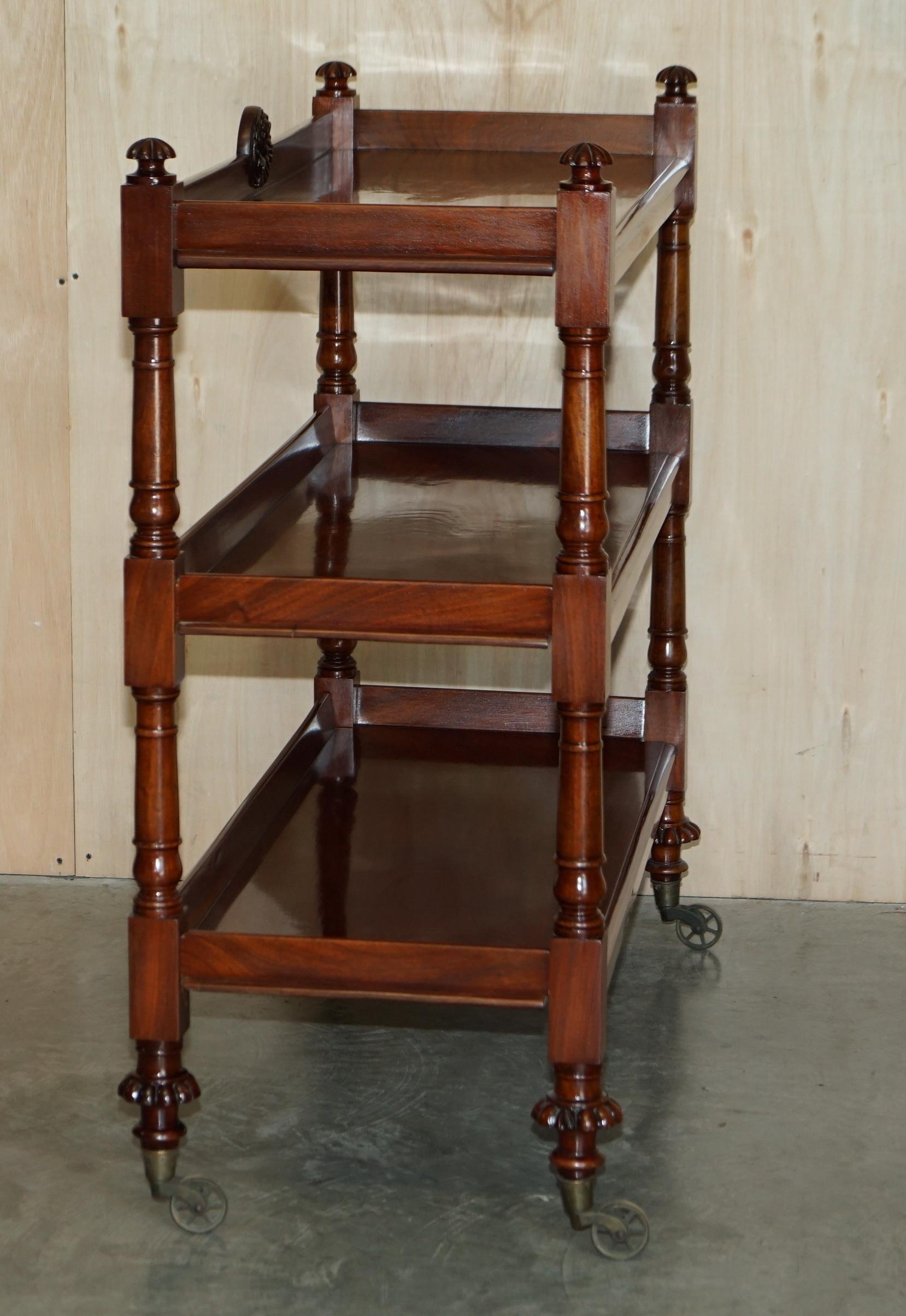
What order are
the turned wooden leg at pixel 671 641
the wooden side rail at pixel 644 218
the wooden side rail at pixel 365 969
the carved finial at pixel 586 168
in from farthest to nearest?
the turned wooden leg at pixel 671 641 → the wooden side rail at pixel 365 969 → the wooden side rail at pixel 644 218 → the carved finial at pixel 586 168

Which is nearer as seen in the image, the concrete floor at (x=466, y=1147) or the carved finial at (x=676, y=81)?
the concrete floor at (x=466, y=1147)

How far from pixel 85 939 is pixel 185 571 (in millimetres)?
1207

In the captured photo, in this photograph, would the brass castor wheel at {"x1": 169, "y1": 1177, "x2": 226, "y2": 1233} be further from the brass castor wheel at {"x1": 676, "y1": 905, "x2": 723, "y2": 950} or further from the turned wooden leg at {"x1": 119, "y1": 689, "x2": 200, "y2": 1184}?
the brass castor wheel at {"x1": 676, "y1": 905, "x2": 723, "y2": 950}

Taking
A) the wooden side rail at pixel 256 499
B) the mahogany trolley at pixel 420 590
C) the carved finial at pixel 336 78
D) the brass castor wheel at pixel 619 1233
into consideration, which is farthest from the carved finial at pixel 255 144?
the brass castor wheel at pixel 619 1233

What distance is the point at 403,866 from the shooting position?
229cm

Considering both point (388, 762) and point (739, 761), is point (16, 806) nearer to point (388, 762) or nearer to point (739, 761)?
point (388, 762)

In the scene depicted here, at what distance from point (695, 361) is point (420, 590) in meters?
1.19

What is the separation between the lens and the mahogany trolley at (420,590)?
72.8 inches

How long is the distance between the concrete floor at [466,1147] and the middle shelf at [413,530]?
75 cm

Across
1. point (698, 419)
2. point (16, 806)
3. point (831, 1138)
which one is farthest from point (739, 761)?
point (16, 806)

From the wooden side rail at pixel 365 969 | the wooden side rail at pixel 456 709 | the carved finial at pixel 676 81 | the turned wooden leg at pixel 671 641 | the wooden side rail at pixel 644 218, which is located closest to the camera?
the wooden side rail at pixel 644 218

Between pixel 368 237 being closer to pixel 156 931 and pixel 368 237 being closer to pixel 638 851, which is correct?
pixel 156 931

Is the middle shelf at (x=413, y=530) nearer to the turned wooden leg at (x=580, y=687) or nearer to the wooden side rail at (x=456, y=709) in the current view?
the turned wooden leg at (x=580, y=687)

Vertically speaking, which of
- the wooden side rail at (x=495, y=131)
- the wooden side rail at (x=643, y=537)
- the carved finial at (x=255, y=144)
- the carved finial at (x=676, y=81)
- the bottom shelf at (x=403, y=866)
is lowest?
the bottom shelf at (x=403, y=866)
